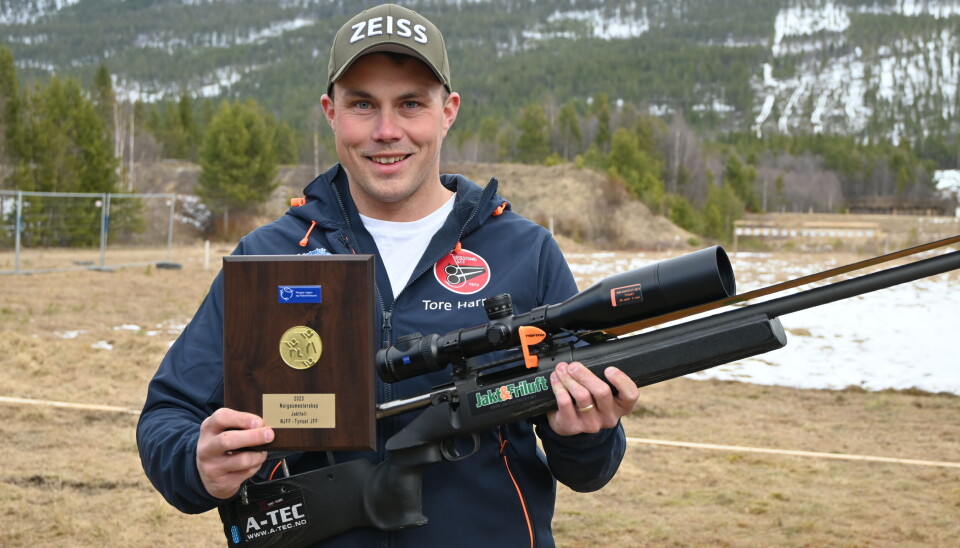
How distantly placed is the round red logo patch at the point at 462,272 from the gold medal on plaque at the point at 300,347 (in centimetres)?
44

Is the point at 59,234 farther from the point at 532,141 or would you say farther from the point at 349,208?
the point at 532,141

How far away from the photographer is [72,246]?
81.7 ft

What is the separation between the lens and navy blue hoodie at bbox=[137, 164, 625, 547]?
2.31m

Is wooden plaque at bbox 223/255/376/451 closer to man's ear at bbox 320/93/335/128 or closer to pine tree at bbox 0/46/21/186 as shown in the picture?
man's ear at bbox 320/93/335/128

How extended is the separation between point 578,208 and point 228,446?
164 feet

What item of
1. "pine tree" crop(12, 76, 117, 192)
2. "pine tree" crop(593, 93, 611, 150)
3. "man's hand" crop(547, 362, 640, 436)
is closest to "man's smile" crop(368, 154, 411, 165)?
"man's hand" crop(547, 362, 640, 436)

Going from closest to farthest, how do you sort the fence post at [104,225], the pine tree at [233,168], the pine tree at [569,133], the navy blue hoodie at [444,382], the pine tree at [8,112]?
the navy blue hoodie at [444,382] → the fence post at [104,225] → the pine tree at [8,112] → the pine tree at [233,168] → the pine tree at [569,133]

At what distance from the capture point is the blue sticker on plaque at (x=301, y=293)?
6.84ft

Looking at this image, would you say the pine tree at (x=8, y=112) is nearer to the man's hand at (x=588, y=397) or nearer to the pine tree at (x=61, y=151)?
the pine tree at (x=61, y=151)

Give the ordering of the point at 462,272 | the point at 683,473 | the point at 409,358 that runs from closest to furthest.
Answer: the point at 409,358 < the point at 462,272 < the point at 683,473

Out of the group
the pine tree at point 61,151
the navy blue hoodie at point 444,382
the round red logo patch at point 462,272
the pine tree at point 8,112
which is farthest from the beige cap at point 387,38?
the pine tree at point 8,112

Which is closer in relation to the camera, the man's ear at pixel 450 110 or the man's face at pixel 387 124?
the man's face at pixel 387 124

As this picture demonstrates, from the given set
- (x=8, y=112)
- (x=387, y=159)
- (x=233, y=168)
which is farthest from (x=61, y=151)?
(x=387, y=159)

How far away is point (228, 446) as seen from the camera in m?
2.00
